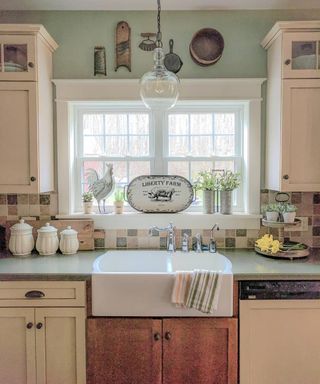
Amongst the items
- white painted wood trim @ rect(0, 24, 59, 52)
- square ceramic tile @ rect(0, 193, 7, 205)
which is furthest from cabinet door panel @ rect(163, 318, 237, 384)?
white painted wood trim @ rect(0, 24, 59, 52)

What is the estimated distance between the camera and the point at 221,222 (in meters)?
2.44

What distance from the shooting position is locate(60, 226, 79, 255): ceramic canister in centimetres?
229

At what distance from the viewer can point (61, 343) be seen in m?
1.88

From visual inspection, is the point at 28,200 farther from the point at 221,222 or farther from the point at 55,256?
the point at 221,222

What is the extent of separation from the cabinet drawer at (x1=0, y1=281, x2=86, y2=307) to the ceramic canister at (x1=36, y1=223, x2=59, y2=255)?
0.41 metres

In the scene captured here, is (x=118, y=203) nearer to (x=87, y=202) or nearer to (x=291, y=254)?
(x=87, y=202)

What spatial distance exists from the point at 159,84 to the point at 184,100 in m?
0.59

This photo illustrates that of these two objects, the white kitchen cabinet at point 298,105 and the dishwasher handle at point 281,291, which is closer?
the dishwasher handle at point 281,291

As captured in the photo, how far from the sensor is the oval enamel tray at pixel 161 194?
8.09 feet

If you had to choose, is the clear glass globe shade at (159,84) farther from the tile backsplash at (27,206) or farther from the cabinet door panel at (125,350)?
the cabinet door panel at (125,350)

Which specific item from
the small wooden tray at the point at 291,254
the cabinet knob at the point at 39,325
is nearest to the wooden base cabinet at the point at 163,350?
the cabinet knob at the point at 39,325

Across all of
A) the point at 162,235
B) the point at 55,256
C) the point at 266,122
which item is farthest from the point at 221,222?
the point at 55,256

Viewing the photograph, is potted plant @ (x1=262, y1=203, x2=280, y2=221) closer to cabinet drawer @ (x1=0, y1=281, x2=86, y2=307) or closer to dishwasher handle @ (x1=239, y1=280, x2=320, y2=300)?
dishwasher handle @ (x1=239, y1=280, x2=320, y2=300)

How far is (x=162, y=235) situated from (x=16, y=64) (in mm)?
1434
